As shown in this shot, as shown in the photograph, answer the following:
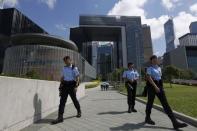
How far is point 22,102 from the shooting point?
5.21 m

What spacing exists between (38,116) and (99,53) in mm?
172370

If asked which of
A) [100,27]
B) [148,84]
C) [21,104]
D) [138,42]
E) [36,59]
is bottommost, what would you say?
[21,104]

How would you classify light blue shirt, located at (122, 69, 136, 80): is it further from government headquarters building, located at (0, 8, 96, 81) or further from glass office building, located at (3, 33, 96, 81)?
glass office building, located at (3, 33, 96, 81)

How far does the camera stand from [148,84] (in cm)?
610

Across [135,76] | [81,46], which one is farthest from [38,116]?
[81,46]

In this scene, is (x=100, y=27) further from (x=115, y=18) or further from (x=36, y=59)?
(x=36, y=59)

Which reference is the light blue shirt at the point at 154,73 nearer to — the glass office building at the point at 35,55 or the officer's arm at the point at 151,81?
the officer's arm at the point at 151,81

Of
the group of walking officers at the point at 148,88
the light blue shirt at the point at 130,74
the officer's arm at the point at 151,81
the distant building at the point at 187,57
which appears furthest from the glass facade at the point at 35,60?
the distant building at the point at 187,57

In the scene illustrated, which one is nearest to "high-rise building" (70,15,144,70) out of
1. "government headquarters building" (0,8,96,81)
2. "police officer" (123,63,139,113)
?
"government headquarters building" (0,8,96,81)

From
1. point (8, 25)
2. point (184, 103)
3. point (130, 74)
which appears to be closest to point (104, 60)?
point (8, 25)

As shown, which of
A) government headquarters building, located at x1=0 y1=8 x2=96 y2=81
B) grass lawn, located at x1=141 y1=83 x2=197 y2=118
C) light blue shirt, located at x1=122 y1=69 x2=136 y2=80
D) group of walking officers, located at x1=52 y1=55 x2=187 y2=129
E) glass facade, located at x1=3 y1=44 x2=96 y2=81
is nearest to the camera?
group of walking officers, located at x1=52 y1=55 x2=187 y2=129

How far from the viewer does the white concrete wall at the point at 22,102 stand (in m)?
4.31

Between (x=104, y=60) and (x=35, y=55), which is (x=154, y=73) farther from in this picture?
(x=104, y=60)

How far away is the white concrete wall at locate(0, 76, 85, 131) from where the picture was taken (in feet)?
14.1
